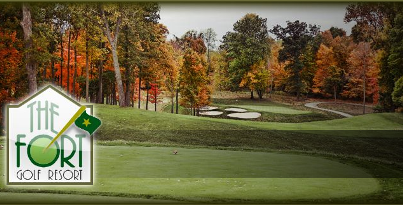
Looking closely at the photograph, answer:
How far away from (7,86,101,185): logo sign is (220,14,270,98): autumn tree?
9.00 ft

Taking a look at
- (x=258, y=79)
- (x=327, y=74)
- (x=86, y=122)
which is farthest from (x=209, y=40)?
(x=86, y=122)

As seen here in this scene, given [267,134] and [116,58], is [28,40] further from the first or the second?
[267,134]

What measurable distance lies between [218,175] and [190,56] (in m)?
2.37

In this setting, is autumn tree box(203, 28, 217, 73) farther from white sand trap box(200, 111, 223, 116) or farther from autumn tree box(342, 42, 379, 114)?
autumn tree box(342, 42, 379, 114)

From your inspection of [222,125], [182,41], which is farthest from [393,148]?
[182,41]

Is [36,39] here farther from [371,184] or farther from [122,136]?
[371,184]

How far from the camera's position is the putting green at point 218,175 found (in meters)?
6.76

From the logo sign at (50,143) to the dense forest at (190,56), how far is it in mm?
733

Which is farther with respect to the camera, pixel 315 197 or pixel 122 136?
pixel 122 136

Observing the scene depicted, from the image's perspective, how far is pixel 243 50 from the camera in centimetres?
877

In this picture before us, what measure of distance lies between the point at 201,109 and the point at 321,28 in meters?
2.53

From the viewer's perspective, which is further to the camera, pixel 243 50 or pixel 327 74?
pixel 243 50

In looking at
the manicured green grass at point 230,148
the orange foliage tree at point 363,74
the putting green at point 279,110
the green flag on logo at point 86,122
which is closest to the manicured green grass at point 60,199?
the manicured green grass at point 230,148

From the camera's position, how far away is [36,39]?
27.0 ft
